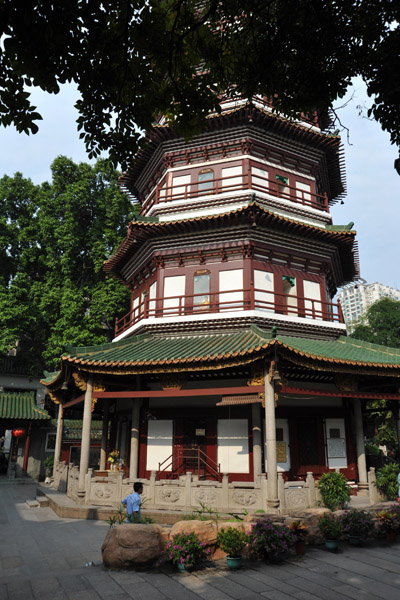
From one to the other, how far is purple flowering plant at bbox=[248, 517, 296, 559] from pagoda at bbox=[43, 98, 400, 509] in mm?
2867

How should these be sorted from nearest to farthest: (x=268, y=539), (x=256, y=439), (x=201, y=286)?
(x=268, y=539), (x=256, y=439), (x=201, y=286)

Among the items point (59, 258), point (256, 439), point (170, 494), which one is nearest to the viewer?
point (170, 494)

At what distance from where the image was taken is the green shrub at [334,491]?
11.8 meters

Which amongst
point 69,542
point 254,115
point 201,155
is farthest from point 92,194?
point 69,542

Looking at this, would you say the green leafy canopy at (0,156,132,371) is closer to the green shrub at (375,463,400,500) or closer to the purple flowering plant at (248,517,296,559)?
the green shrub at (375,463,400,500)

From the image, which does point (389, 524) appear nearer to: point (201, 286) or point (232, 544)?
point (232, 544)

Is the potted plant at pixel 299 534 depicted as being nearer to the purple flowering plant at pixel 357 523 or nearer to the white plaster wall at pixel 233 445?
the purple flowering plant at pixel 357 523

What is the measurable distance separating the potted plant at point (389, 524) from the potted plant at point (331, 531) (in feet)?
4.14

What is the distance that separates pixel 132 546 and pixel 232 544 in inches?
71.8

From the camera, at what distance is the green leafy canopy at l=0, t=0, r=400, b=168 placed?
17.2 ft

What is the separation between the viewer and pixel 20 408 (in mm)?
25297

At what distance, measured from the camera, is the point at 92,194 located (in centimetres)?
2903

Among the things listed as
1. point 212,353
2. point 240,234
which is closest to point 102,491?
point 212,353

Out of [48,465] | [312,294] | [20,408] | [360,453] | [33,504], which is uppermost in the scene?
[312,294]
